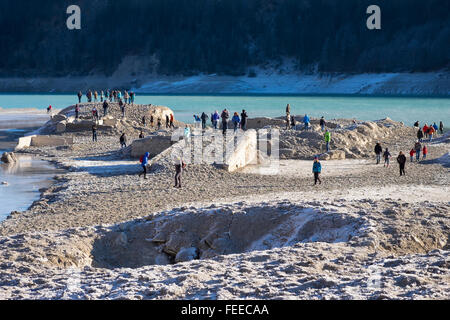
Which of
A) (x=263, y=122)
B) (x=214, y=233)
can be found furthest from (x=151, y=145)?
(x=214, y=233)

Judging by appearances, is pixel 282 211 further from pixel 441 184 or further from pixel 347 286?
pixel 441 184

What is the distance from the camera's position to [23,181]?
21.4 meters

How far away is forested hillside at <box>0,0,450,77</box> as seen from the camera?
10688 cm

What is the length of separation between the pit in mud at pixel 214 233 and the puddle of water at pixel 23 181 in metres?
5.26

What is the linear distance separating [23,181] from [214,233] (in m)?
11.9

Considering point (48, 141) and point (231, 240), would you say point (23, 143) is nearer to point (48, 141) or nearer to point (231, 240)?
point (48, 141)

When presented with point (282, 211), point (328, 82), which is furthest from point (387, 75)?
point (282, 211)

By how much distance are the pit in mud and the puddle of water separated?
5.26 metres

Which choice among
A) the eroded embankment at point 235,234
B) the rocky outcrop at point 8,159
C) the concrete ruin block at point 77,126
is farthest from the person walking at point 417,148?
the concrete ruin block at point 77,126

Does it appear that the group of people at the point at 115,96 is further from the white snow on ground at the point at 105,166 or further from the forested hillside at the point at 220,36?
the forested hillside at the point at 220,36

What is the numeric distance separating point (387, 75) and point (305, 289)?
325 ft

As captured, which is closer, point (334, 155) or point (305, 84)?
point (334, 155)

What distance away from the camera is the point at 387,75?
10256cm

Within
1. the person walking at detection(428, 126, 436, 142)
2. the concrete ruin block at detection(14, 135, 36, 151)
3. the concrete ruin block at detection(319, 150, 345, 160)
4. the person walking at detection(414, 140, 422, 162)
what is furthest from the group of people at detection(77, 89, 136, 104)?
the person walking at detection(414, 140, 422, 162)
